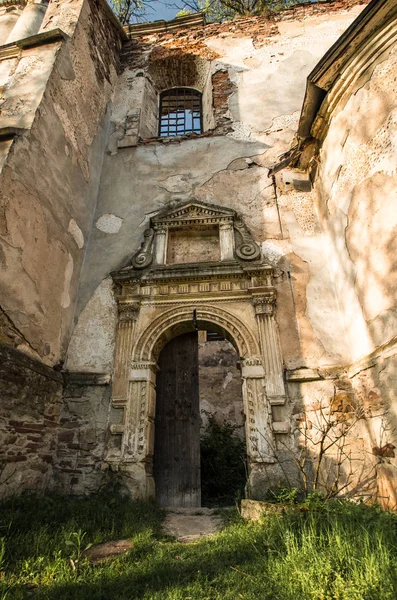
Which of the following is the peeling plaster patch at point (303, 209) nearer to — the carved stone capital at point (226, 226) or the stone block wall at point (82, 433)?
the carved stone capital at point (226, 226)

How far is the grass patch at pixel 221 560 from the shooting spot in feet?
6.79

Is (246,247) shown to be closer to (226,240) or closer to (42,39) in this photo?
(226,240)

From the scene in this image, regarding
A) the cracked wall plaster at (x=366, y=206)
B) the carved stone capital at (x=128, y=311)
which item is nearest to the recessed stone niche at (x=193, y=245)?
the carved stone capital at (x=128, y=311)

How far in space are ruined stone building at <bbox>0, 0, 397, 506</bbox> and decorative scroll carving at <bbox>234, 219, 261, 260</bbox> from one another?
36 millimetres

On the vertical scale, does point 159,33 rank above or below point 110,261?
above

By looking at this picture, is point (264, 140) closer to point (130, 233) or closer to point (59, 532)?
point (130, 233)

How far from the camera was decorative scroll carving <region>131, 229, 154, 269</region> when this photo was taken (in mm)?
5805

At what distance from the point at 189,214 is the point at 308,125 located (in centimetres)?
239

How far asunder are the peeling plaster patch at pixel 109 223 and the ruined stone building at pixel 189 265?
0.04 metres

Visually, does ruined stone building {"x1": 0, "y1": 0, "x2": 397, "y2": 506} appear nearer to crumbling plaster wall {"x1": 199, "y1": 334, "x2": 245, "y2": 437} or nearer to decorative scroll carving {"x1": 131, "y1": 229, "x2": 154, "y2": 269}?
decorative scroll carving {"x1": 131, "y1": 229, "x2": 154, "y2": 269}

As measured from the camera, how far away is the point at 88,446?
4758 millimetres

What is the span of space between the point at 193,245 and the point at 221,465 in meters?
4.68

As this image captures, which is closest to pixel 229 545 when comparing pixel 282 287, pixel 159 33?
pixel 282 287

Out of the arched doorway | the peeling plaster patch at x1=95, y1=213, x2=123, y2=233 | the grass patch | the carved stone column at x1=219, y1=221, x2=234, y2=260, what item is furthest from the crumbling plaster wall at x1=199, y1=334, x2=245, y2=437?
the grass patch
